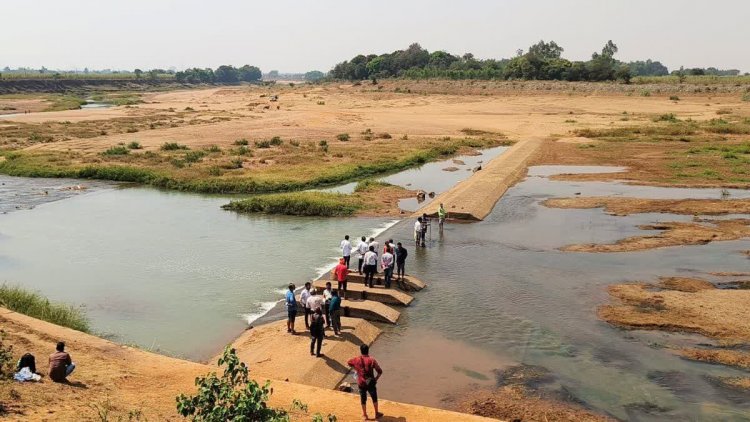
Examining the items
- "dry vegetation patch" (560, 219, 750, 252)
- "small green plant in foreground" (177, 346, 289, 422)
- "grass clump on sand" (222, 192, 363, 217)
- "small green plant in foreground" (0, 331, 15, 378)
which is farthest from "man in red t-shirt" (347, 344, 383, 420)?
"grass clump on sand" (222, 192, 363, 217)

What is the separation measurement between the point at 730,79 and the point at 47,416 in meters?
129

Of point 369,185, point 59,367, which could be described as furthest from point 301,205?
point 59,367

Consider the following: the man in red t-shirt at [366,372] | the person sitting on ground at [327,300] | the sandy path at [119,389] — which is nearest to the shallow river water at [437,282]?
the person sitting on ground at [327,300]

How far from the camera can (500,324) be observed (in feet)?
66.1

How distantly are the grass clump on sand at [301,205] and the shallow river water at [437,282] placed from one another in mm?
1261

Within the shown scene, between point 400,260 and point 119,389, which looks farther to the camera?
point 400,260

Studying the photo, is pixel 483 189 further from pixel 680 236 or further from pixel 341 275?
pixel 341 275

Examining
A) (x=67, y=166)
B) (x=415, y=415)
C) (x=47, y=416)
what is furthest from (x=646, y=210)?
(x=67, y=166)

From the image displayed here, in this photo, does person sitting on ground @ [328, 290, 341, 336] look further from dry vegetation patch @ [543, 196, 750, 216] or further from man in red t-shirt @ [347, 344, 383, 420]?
dry vegetation patch @ [543, 196, 750, 216]

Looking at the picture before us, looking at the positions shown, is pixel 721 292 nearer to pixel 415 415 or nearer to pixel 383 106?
pixel 415 415

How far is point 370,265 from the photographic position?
22.6m

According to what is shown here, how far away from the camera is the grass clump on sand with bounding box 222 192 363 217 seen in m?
36.5

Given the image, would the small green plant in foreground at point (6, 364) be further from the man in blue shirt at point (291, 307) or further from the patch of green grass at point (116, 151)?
the patch of green grass at point (116, 151)

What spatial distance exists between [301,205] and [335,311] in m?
19.2
